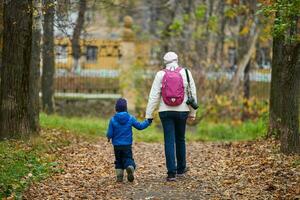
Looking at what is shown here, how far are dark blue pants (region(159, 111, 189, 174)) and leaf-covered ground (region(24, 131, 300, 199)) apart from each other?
1.21 feet

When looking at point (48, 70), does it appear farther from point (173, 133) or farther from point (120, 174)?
point (173, 133)

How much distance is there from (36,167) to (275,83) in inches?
231

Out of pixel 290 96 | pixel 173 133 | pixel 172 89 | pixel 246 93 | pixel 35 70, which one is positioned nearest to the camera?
pixel 172 89

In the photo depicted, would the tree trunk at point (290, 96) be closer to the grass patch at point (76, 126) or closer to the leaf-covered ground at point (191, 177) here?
the leaf-covered ground at point (191, 177)

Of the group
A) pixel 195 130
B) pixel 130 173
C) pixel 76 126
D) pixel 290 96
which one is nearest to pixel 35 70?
pixel 76 126

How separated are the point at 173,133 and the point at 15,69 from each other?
3.87 meters

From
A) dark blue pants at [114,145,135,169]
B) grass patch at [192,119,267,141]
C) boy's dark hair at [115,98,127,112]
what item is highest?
boy's dark hair at [115,98,127,112]

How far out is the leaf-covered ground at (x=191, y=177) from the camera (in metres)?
9.63

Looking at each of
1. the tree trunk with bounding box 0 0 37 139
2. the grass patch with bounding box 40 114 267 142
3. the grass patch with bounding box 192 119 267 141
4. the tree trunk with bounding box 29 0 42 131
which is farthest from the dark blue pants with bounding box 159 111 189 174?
the grass patch with bounding box 192 119 267 141

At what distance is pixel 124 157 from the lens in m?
10.7

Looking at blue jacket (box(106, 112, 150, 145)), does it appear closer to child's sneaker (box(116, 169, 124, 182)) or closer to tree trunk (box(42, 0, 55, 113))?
child's sneaker (box(116, 169, 124, 182))

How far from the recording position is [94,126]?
1958 cm

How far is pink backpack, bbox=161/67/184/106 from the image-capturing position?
33.6 feet

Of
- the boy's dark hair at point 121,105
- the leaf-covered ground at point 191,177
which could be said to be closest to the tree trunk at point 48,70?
the leaf-covered ground at point 191,177
